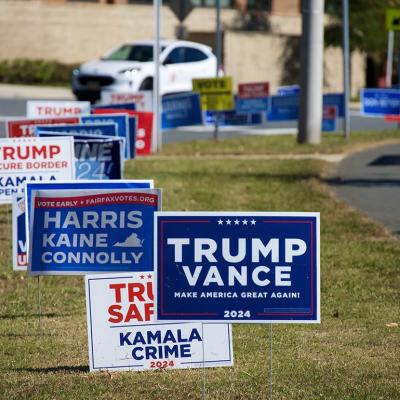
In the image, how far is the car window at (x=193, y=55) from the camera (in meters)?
33.8

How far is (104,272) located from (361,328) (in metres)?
2.02

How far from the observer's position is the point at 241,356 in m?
8.28

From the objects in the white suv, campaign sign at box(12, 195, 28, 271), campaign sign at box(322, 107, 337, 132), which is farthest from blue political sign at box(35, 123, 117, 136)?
the white suv

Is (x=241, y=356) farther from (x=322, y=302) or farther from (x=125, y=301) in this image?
(x=322, y=302)

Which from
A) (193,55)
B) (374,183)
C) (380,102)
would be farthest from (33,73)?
(374,183)

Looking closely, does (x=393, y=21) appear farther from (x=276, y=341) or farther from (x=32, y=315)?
(x=276, y=341)

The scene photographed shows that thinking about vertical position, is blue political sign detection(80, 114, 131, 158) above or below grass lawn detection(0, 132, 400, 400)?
above

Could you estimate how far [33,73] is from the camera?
154ft

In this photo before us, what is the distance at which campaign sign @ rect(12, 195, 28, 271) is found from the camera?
380 inches

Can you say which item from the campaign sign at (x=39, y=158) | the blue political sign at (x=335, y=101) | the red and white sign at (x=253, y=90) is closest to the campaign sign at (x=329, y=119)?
the blue political sign at (x=335, y=101)

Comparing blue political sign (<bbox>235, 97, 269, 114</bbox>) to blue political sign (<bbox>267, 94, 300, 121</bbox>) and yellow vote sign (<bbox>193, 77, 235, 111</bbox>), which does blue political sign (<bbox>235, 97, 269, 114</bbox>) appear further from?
yellow vote sign (<bbox>193, 77, 235, 111</bbox>)

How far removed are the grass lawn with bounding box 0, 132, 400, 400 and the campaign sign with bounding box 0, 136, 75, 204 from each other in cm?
97

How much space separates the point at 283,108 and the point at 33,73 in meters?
19.7

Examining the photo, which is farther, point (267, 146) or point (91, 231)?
point (267, 146)
